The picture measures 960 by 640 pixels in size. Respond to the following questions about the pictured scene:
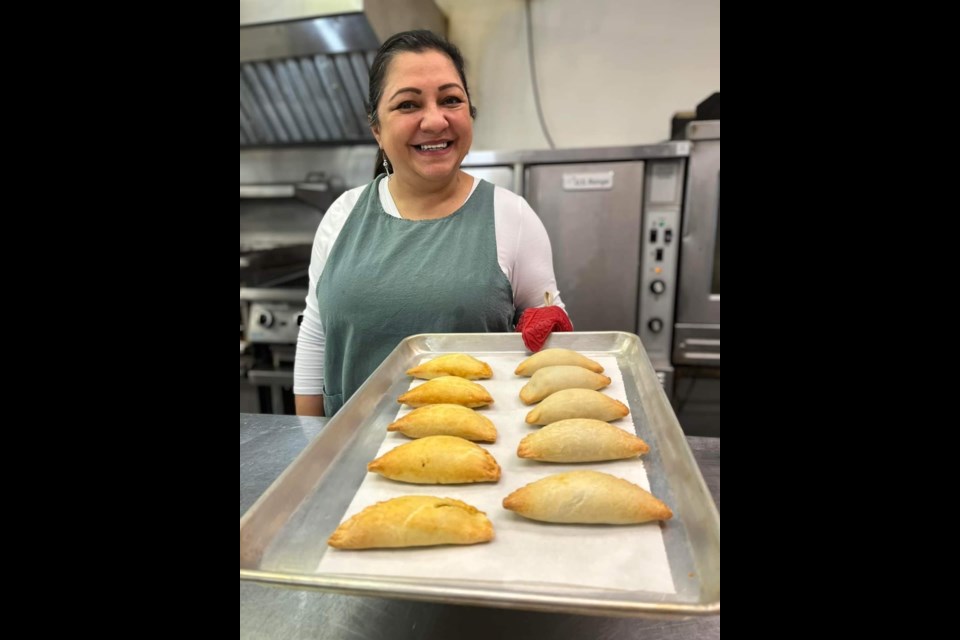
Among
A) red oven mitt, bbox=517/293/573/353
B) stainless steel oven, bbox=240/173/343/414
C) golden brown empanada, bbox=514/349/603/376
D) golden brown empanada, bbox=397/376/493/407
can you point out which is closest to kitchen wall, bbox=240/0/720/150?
stainless steel oven, bbox=240/173/343/414

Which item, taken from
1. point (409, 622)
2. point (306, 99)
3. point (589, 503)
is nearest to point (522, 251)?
point (589, 503)

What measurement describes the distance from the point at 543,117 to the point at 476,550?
3.30 m

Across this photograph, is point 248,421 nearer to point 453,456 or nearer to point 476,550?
point 453,456

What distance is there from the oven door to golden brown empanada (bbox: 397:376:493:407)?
201 cm

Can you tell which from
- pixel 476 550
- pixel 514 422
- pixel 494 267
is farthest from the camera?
pixel 494 267

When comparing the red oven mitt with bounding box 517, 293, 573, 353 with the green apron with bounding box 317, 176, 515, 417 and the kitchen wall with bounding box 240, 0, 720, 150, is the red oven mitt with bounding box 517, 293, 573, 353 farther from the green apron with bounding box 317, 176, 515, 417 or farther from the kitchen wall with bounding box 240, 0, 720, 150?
the kitchen wall with bounding box 240, 0, 720, 150

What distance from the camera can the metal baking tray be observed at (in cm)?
51

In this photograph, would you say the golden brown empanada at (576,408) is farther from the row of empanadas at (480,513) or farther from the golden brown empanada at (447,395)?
the row of empanadas at (480,513)

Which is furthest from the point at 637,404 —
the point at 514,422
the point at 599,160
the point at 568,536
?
the point at 599,160

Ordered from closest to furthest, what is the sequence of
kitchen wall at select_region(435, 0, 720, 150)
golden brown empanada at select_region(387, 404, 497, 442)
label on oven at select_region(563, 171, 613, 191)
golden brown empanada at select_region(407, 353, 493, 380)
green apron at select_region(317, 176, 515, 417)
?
golden brown empanada at select_region(387, 404, 497, 442) < golden brown empanada at select_region(407, 353, 493, 380) < green apron at select_region(317, 176, 515, 417) < label on oven at select_region(563, 171, 613, 191) < kitchen wall at select_region(435, 0, 720, 150)

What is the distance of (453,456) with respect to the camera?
79 centimetres

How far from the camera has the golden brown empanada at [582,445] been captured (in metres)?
0.83

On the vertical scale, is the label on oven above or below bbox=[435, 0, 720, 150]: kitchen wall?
below
